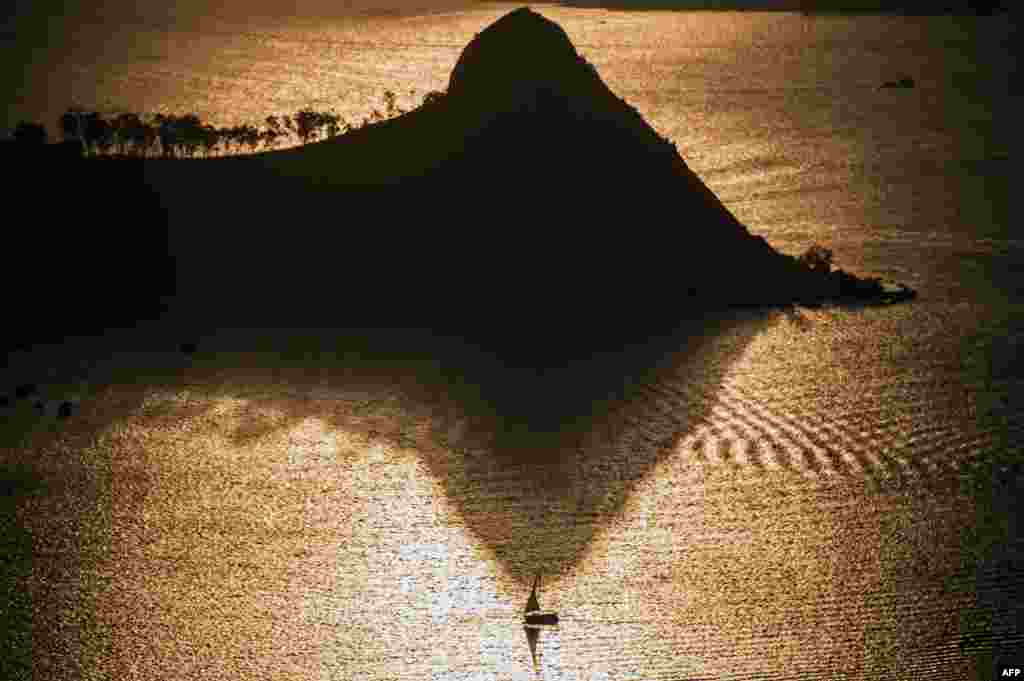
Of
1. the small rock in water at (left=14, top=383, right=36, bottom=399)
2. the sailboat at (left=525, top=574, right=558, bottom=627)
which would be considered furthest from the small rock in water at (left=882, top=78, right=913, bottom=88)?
the sailboat at (left=525, top=574, right=558, bottom=627)

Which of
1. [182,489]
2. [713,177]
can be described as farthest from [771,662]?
[713,177]

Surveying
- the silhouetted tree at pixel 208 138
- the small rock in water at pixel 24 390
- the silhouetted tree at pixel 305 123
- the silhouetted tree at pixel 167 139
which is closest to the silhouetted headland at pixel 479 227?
the small rock in water at pixel 24 390

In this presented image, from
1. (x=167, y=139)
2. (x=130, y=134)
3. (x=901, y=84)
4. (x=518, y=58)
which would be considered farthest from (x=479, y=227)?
(x=901, y=84)

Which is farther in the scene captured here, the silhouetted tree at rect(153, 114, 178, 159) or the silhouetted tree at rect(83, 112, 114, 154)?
the silhouetted tree at rect(83, 112, 114, 154)

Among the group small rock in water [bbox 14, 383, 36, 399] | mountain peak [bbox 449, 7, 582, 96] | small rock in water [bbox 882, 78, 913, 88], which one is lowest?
small rock in water [bbox 14, 383, 36, 399]

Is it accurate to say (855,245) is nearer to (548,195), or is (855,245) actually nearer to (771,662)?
(548,195)

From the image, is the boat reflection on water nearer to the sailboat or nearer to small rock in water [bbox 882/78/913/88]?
the sailboat

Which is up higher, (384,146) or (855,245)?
(384,146)
